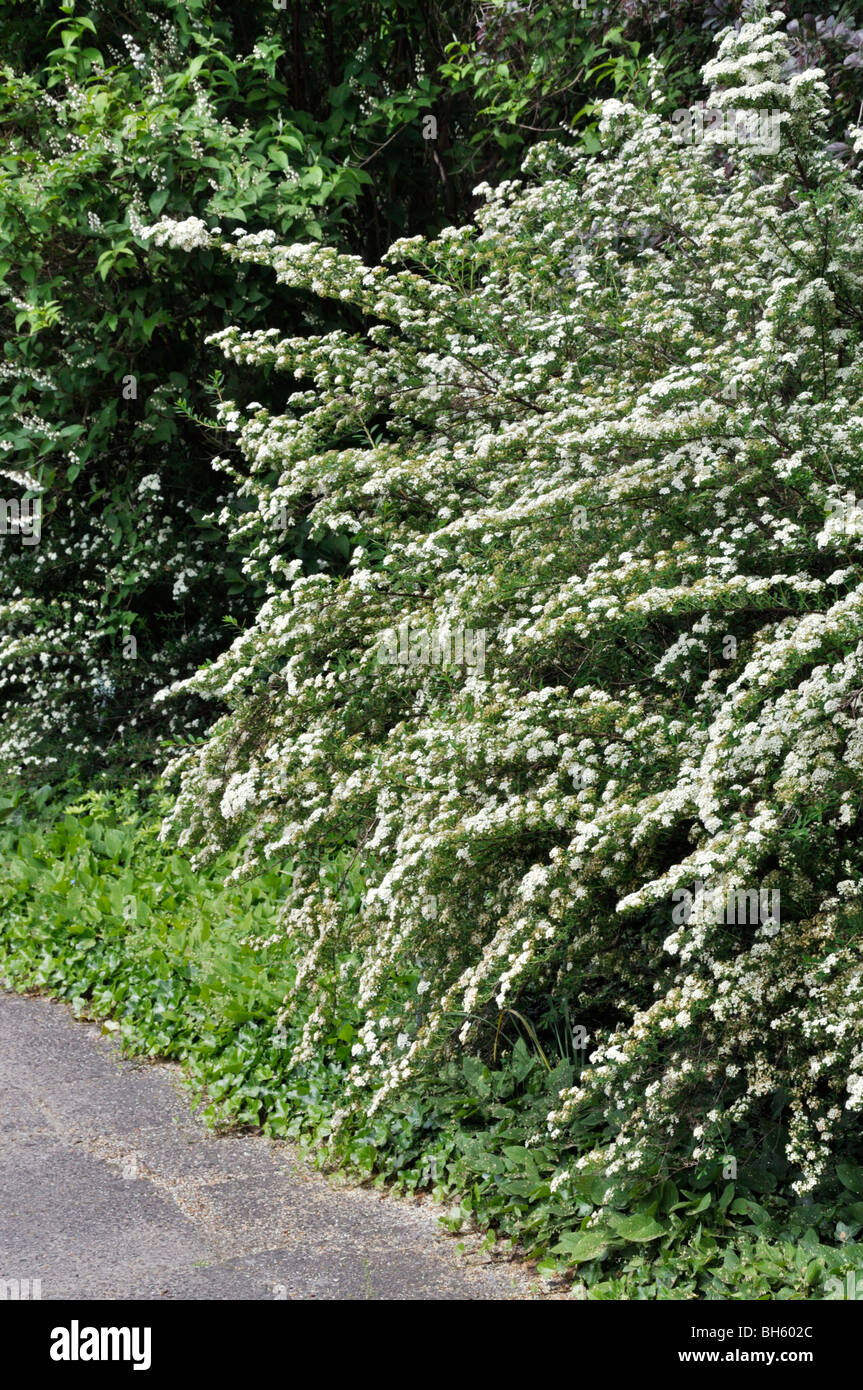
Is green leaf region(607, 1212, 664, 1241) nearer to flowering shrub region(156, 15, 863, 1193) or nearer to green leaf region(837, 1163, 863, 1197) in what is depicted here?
flowering shrub region(156, 15, 863, 1193)

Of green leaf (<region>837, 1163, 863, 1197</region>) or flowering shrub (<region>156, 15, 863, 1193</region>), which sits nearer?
flowering shrub (<region>156, 15, 863, 1193</region>)

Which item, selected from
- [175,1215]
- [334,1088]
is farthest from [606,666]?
[175,1215]

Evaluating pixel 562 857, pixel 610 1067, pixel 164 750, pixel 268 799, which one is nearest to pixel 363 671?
pixel 268 799

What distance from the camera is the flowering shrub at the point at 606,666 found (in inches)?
123

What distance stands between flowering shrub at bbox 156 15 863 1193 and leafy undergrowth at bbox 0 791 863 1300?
0.45 feet

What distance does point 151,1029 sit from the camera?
5.37m

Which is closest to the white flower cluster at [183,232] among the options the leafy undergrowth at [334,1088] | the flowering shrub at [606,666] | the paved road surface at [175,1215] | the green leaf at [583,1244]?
the flowering shrub at [606,666]

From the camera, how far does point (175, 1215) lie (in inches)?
156

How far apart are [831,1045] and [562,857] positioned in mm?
801

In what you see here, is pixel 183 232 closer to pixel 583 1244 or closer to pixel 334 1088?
pixel 334 1088

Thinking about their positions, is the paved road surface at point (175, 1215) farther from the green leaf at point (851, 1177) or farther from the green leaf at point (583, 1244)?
the green leaf at point (851, 1177)

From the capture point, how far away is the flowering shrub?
10.3 ft

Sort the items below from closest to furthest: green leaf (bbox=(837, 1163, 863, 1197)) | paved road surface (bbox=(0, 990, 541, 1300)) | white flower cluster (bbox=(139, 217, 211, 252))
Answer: green leaf (bbox=(837, 1163, 863, 1197)), paved road surface (bbox=(0, 990, 541, 1300)), white flower cluster (bbox=(139, 217, 211, 252))

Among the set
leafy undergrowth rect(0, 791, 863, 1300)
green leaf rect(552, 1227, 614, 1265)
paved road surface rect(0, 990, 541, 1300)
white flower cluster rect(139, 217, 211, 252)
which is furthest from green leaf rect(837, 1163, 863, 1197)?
white flower cluster rect(139, 217, 211, 252)
